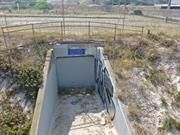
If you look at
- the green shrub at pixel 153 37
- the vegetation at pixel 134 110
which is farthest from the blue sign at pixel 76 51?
the vegetation at pixel 134 110

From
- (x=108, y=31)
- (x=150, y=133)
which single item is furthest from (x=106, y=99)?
(x=108, y=31)

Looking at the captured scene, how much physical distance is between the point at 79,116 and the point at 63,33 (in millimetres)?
A: 5566

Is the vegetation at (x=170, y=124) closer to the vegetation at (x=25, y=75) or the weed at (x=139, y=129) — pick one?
the weed at (x=139, y=129)

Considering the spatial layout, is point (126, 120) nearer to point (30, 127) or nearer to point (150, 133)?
point (150, 133)

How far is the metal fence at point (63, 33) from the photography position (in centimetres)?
1350

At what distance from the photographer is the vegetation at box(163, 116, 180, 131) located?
993 cm

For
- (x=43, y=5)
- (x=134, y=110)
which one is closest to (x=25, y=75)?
(x=134, y=110)

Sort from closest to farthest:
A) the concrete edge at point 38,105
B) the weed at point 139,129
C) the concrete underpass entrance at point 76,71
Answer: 1. the concrete edge at point 38,105
2. the weed at point 139,129
3. the concrete underpass entrance at point 76,71

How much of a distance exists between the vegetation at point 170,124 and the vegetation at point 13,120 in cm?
548

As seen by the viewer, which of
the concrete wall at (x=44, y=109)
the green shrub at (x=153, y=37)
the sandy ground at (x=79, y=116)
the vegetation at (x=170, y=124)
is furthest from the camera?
the green shrub at (x=153, y=37)

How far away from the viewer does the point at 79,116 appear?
11.8 m

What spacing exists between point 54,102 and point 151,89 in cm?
495

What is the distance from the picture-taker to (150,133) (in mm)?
9578

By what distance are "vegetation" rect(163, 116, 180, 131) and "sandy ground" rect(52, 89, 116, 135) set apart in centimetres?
224
